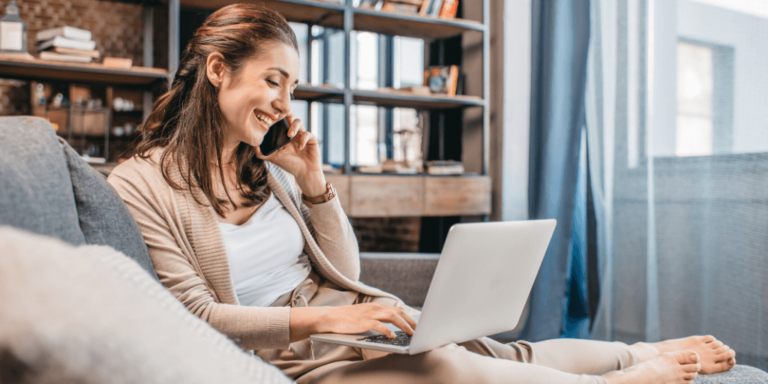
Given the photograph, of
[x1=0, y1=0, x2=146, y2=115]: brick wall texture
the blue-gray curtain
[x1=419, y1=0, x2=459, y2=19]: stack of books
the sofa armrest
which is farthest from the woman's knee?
[x1=0, y1=0, x2=146, y2=115]: brick wall texture

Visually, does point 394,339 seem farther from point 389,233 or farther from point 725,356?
point 389,233

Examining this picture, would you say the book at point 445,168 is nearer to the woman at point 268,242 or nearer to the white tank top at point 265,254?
the woman at point 268,242

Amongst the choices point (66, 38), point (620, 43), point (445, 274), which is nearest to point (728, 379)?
point (445, 274)

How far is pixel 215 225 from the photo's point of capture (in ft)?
3.76

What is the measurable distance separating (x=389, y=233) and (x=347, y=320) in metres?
2.65

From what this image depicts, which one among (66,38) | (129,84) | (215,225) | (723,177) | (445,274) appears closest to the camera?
(445,274)

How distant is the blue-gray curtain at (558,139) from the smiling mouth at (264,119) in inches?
65.9

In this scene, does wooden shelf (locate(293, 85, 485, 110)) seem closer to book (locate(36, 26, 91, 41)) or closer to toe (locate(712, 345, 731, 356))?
book (locate(36, 26, 91, 41))

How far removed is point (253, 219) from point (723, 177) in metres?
1.81

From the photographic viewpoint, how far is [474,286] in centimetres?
99

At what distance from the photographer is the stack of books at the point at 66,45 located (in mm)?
2344

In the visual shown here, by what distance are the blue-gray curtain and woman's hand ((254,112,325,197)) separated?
5.03ft

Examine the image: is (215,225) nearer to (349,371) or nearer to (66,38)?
(349,371)

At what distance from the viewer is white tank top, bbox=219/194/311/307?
1.21 meters
